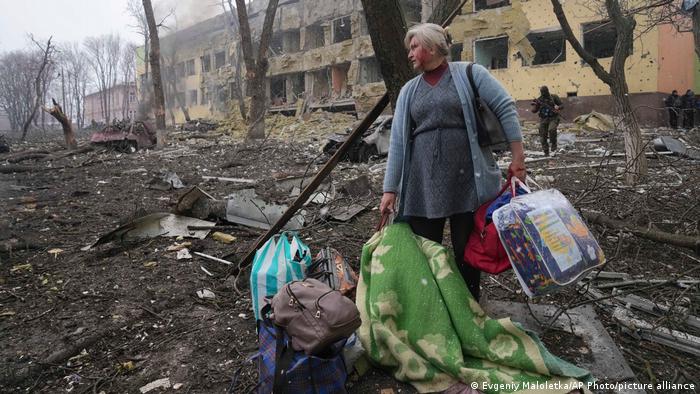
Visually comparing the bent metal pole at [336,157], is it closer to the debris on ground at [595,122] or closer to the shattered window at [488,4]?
the debris on ground at [595,122]

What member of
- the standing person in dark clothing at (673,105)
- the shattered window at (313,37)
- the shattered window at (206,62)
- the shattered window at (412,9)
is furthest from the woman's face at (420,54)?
the shattered window at (206,62)

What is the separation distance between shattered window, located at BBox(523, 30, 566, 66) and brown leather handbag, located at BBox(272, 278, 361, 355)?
21.7 m

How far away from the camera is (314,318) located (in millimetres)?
1900

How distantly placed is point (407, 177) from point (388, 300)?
705 mm

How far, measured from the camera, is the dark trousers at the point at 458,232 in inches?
92.7

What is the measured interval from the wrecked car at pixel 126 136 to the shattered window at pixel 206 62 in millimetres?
25978

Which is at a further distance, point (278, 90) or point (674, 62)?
point (278, 90)

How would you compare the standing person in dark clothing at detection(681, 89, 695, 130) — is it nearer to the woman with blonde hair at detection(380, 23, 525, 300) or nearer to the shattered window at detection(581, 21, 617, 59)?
the shattered window at detection(581, 21, 617, 59)

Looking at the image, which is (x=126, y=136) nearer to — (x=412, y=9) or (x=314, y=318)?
(x=314, y=318)

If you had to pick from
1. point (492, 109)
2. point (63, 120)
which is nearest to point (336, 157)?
point (492, 109)

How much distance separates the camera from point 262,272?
2574 mm

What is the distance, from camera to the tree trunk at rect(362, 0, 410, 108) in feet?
10.2

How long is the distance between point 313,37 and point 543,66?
17.4 m

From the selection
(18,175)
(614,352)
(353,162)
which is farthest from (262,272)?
(18,175)
